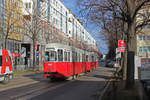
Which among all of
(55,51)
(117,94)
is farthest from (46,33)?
(117,94)

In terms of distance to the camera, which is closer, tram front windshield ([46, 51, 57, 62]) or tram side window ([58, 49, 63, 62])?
tram front windshield ([46, 51, 57, 62])

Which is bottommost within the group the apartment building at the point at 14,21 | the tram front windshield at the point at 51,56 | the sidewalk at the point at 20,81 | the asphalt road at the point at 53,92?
the sidewalk at the point at 20,81

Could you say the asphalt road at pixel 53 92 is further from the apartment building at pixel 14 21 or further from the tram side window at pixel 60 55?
the apartment building at pixel 14 21

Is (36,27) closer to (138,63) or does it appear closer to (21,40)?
(21,40)

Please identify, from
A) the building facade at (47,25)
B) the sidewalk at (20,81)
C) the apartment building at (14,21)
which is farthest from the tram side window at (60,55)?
the apartment building at (14,21)

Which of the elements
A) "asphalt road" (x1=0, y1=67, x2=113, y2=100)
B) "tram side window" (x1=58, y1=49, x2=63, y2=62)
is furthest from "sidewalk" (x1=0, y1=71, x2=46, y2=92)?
"tram side window" (x1=58, y1=49, x2=63, y2=62)

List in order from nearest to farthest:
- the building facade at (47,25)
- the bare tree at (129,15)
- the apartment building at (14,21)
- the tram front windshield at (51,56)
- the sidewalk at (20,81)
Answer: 1. the bare tree at (129,15)
2. the sidewalk at (20,81)
3. the tram front windshield at (51,56)
4. the apartment building at (14,21)
5. the building facade at (47,25)

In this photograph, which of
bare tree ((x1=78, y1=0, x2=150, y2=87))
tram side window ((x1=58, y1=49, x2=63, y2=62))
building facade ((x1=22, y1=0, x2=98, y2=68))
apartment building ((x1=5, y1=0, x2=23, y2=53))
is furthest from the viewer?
building facade ((x1=22, y1=0, x2=98, y2=68))

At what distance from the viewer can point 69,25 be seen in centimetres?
7700

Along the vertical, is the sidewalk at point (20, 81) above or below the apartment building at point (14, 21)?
below

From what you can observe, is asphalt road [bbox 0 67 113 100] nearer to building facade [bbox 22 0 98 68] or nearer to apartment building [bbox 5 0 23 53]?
building facade [bbox 22 0 98 68]

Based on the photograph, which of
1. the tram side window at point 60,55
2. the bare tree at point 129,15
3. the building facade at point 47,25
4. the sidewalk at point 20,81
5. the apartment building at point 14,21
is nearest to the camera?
the bare tree at point 129,15

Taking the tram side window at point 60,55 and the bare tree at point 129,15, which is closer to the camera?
the bare tree at point 129,15

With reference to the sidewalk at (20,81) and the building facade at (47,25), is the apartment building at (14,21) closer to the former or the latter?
the building facade at (47,25)
